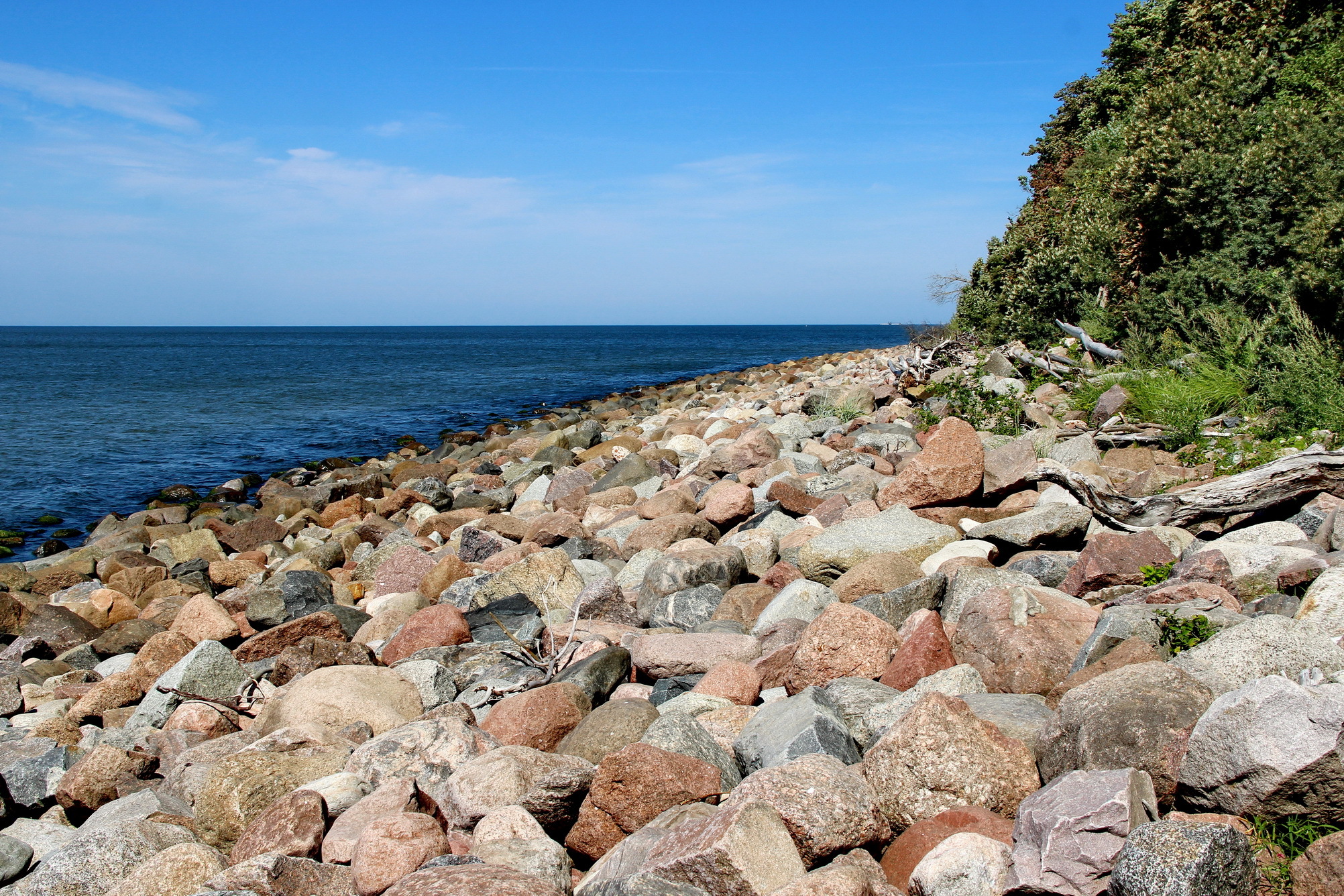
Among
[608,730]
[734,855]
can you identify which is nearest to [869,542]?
[608,730]

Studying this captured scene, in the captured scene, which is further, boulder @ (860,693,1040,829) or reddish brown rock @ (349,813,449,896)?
reddish brown rock @ (349,813,449,896)

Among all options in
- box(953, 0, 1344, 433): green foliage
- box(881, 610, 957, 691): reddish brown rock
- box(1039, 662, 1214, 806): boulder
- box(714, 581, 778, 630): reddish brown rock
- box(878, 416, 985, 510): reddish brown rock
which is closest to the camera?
box(1039, 662, 1214, 806): boulder

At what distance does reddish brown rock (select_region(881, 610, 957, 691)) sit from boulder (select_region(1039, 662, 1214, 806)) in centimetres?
104

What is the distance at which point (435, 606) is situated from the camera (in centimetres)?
704

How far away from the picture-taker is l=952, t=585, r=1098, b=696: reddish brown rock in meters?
4.37

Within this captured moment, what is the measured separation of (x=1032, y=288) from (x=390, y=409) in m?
25.3

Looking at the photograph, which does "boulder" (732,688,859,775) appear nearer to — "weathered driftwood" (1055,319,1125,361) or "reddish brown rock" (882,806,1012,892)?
"reddish brown rock" (882,806,1012,892)

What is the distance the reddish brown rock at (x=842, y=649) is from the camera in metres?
4.84

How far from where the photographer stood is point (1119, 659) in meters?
4.00

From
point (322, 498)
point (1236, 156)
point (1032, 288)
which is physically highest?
point (1236, 156)

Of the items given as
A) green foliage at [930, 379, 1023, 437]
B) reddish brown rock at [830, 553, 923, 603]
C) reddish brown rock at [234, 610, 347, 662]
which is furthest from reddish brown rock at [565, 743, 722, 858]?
green foliage at [930, 379, 1023, 437]

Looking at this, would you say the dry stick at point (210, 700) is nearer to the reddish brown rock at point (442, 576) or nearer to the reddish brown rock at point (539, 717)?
the reddish brown rock at point (539, 717)

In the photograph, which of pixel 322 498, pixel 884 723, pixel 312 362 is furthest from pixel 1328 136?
pixel 312 362

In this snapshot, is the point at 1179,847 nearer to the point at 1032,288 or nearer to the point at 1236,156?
the point at 1236,156
